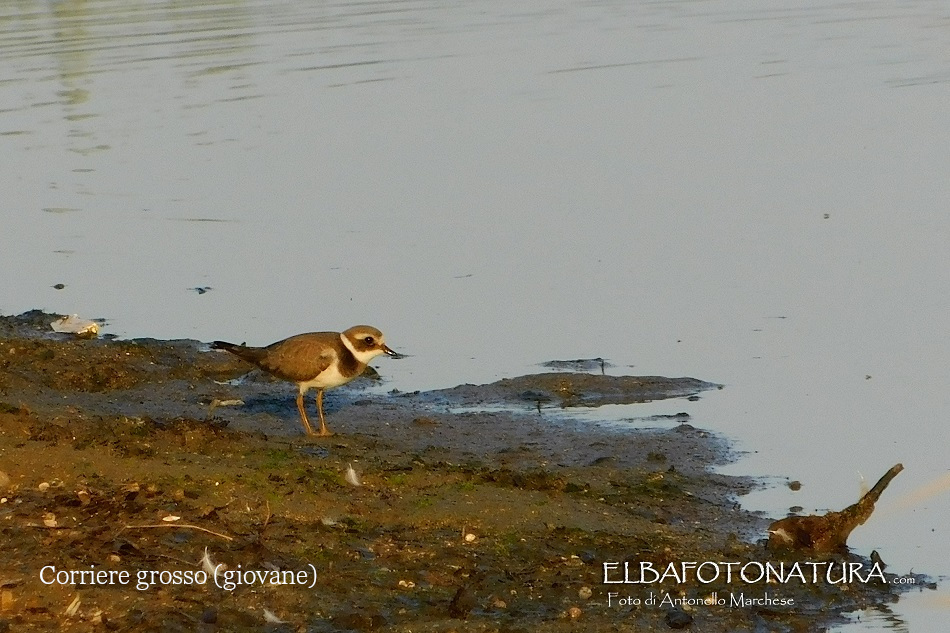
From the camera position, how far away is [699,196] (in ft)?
48.1

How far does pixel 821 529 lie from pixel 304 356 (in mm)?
3253

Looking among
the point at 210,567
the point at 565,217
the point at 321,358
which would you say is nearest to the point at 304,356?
the point at 321,358

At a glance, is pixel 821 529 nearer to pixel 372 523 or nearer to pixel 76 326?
pixel 372 523

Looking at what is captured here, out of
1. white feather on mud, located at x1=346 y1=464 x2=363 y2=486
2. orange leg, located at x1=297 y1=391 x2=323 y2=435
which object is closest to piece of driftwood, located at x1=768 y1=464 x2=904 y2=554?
white feather on mud, located at x1=346 y1=464 x2=363 y2=486

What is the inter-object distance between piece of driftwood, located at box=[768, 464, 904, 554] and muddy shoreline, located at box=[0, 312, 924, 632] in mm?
140

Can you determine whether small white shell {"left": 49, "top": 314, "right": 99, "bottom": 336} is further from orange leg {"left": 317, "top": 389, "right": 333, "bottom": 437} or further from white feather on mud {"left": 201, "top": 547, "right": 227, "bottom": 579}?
white feather on mud {"left": 201, "top": 547, "right": 227, "bottom": 579}

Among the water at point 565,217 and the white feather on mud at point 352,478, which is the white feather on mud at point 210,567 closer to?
the white feather on mud at point 352,478

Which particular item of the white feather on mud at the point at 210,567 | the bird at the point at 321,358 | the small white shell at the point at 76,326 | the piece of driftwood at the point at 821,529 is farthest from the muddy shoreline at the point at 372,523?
the small white shell at the point at 76,326

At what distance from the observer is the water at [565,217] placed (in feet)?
32.6

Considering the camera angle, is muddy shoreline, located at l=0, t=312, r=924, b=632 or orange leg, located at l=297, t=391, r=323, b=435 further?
orange leg, located at l=297, t=391, r=323, b=435

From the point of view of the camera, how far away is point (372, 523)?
6707 millimetres

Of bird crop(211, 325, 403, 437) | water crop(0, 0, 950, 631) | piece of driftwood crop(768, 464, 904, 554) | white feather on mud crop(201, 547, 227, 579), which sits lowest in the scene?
water crop(0, 0, 950, 631)

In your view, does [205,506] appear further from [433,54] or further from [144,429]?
[433,54]

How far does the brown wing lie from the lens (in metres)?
8.81
